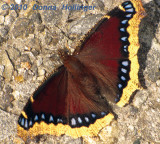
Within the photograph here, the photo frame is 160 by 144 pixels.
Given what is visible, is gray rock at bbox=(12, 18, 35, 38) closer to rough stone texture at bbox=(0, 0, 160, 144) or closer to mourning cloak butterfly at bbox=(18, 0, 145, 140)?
rough stone texture at bbox=(0, 0, 160, 144)

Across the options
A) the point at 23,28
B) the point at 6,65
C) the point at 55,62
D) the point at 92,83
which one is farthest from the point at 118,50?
the point at 6,65

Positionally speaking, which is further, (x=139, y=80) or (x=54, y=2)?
(x=54, y=2)

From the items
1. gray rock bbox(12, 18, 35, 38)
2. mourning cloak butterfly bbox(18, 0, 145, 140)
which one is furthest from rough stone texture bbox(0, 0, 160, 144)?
mourning cloak butterfly bbox(18, 0, 145, 140)

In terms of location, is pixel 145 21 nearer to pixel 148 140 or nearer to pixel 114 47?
pixel 114 47

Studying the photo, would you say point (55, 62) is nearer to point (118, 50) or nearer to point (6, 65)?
point (6, 65)

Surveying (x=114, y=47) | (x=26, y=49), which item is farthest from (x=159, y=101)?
(x=26, y=49)

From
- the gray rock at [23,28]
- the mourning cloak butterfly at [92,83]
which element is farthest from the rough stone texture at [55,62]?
the mourning cloak butterfly at [92,83]

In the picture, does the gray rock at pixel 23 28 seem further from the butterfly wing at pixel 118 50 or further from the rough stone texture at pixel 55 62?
the butterfly wing at pixel 118 50
